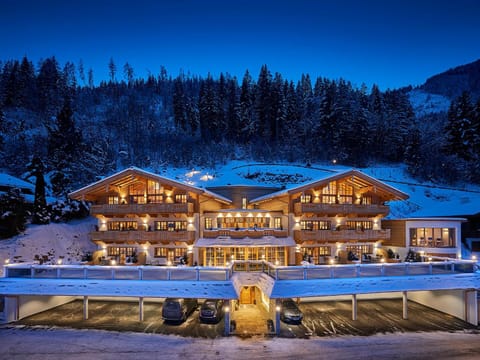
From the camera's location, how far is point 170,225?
27.1 meters

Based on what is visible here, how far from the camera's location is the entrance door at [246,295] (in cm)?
2350

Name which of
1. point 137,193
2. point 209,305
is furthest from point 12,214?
point 209,305

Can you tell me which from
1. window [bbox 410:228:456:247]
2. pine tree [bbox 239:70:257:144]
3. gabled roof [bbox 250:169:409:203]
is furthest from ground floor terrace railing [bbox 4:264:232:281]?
pine tree [bbox 239:70:257:144]

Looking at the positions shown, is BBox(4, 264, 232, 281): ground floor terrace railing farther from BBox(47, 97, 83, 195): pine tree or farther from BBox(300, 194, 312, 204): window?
BBox(47, 97, 83, 195): pine tree

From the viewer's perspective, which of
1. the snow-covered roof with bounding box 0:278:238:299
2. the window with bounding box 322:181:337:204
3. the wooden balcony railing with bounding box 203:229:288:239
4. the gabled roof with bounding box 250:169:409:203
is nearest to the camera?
the snow-covered roof with bounding box 0:278:238:299

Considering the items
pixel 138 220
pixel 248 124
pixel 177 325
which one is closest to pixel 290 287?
pixel 177 325

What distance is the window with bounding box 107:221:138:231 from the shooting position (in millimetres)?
27828

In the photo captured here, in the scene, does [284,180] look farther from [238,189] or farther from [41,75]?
[41,75]

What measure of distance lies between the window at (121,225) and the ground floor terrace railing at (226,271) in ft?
26.3

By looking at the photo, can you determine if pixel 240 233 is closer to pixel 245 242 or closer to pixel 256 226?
pixel 245 242

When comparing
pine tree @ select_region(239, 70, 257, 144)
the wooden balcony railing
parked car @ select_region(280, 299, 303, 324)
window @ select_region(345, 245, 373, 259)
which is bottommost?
parked car @ select_region(280, 299, 303, 324)

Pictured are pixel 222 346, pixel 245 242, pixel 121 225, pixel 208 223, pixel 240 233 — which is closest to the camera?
pixel 222 346

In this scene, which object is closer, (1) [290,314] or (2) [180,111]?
(1) [290,314]

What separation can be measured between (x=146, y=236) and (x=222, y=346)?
1207 centimetres
